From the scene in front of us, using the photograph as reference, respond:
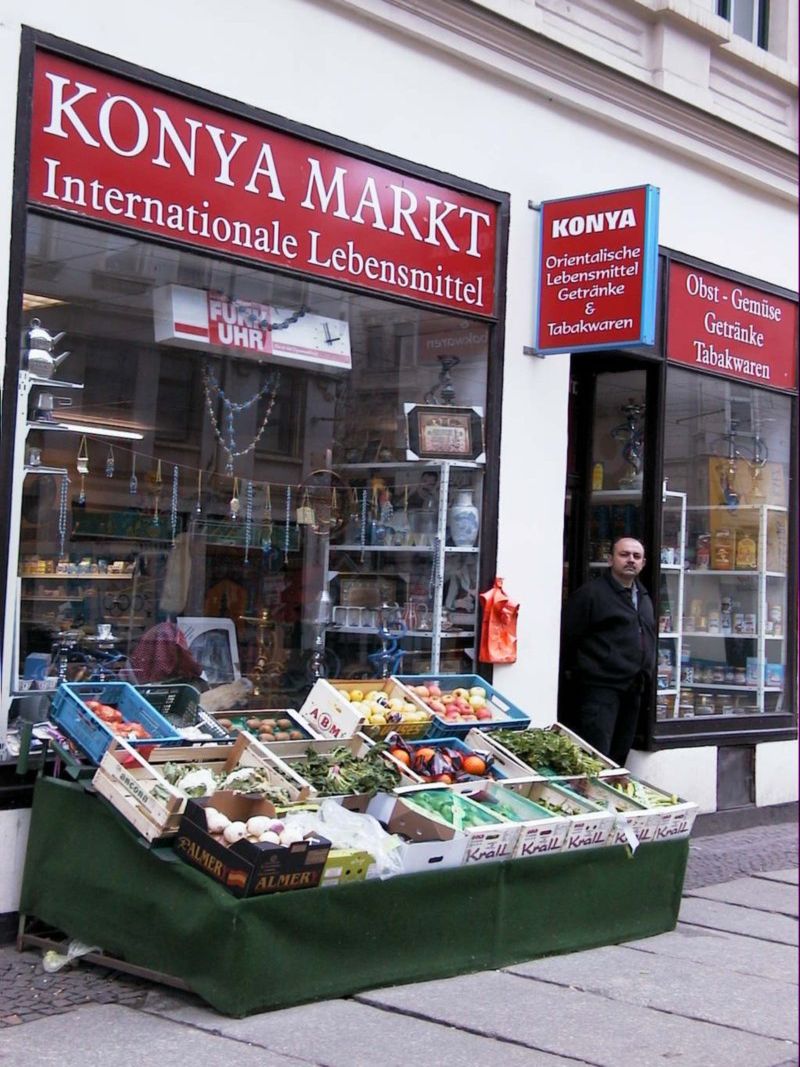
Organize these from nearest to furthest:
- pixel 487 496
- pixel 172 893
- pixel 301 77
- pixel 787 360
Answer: pixel 172 893, pixel 301 77, pixel 487 496, pixel 787 360

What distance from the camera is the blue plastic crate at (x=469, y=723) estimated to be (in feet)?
24.3

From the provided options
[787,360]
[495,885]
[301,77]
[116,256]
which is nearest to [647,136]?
[787,360]

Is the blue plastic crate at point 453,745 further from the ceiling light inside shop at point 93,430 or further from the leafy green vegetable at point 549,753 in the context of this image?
the ceiling light inside shop at point 93,430

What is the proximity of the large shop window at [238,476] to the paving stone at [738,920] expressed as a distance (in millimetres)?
2043

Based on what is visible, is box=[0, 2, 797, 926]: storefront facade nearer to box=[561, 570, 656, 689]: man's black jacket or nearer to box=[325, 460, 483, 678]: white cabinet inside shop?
box=[325, 460, 483, 678]: white cabinet inside shop

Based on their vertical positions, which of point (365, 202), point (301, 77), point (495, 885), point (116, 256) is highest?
point (301, 77)

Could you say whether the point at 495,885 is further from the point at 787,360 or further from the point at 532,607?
the point at 787,360

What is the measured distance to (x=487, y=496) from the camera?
876cm

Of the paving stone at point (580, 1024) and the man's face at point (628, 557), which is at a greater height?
the man's face at point (628, 557)

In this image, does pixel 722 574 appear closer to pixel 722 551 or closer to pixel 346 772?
pixel 722 551

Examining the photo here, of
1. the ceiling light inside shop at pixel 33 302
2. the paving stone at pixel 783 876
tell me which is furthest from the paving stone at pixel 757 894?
the ceiling light inside shop at pixel 33 302

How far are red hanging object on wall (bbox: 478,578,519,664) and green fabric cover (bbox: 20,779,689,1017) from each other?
2.04 meters

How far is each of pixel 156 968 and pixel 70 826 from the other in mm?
766

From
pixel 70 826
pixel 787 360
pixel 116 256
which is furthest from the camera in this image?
pixel 787 360
